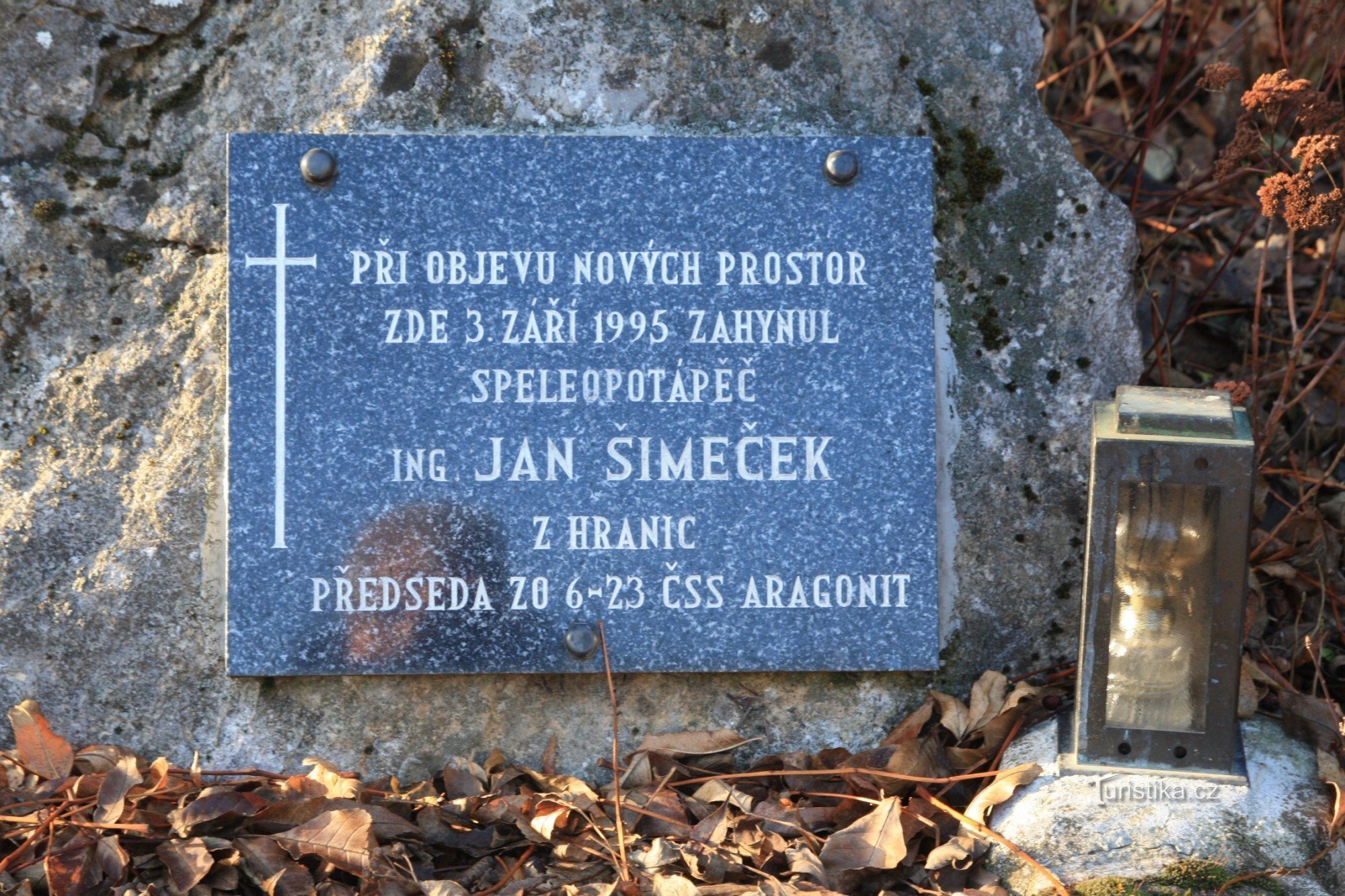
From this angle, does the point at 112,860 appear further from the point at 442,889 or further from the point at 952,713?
the point at 952,713

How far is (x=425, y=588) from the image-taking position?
2090 millimetres

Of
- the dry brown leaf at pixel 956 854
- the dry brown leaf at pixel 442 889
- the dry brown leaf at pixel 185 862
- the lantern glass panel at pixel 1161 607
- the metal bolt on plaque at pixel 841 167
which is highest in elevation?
the metal bolt on plaque at pixel 841 167

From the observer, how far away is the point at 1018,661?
2182 millimetres

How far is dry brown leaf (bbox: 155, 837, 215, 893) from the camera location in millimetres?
1714

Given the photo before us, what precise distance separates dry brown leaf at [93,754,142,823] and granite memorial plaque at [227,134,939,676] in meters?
0.35

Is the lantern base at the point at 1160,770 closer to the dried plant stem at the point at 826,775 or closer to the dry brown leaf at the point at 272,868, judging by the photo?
the dried plant stem at the point at 826,775

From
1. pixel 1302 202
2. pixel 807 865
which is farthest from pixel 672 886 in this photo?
pixel 1302 202

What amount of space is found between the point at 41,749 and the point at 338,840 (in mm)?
635

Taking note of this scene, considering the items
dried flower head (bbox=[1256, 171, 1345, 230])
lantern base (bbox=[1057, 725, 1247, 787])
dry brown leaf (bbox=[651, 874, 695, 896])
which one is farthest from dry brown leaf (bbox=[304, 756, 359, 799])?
dried flower head (bbox=[1256, 171, 1345, 230])

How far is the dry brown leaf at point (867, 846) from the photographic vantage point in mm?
1796

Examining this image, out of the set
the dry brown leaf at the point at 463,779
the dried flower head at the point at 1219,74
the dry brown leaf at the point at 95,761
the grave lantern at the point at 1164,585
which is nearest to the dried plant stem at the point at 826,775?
the grave lantern at the point at 1164,585

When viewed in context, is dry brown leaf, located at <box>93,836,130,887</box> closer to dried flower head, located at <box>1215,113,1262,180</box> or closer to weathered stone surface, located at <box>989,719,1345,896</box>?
weathered stone surface, located at <box>989,719,1345,896</box>

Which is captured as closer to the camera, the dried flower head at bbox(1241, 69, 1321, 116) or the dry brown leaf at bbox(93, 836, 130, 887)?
the dry brown leaf at bbox(93, 836, 130, 887)

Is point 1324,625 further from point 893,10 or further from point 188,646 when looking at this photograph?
point 188,646
